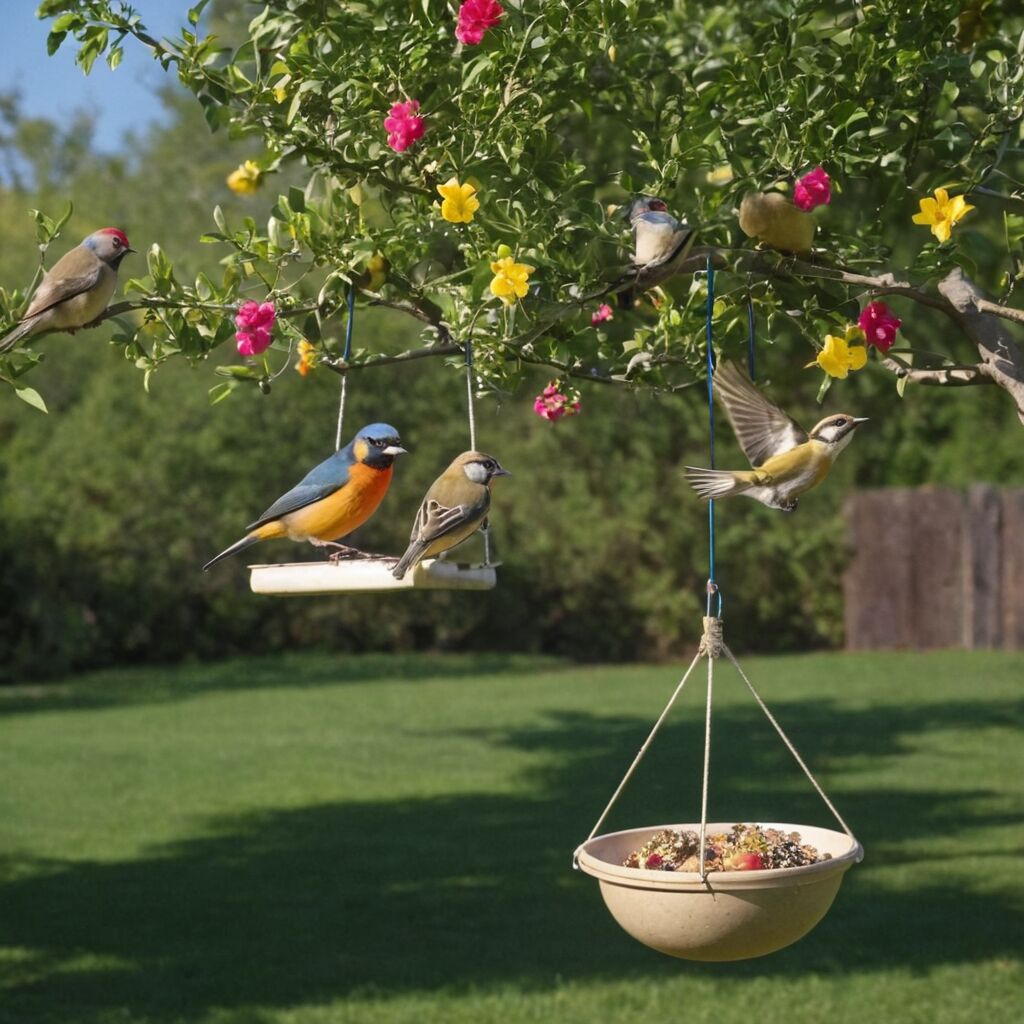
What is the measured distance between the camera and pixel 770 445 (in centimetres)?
395

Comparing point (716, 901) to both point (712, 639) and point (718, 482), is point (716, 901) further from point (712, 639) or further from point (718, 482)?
point (718, 482)

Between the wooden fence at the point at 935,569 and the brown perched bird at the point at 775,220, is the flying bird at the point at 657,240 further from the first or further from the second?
the wooden fence at the point at 935,569

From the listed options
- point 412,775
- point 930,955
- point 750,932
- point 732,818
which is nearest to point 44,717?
point 412,775

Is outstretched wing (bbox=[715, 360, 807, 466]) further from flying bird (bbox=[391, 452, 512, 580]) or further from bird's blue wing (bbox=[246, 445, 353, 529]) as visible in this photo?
bird's blue wing (bbox=[246, 445, 353, 529])

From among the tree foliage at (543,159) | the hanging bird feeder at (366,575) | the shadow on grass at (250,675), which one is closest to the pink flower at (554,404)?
the tree foliage at (543,159)

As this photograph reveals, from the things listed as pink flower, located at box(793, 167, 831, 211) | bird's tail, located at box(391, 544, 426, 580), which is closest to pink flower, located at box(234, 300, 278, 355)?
bird's tail, located at box(391, 544, 426, 580)

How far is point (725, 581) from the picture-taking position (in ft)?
71.2

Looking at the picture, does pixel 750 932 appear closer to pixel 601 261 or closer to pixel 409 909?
A: pixel 601 261

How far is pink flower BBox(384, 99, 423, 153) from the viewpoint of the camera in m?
4.25

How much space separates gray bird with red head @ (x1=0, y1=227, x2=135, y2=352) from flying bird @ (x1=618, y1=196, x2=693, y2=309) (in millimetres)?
1401

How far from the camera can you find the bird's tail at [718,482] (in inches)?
149

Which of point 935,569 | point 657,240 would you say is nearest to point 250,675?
point 935,569

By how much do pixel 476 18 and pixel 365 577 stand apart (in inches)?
58.3

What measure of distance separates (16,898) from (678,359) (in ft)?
20.3
